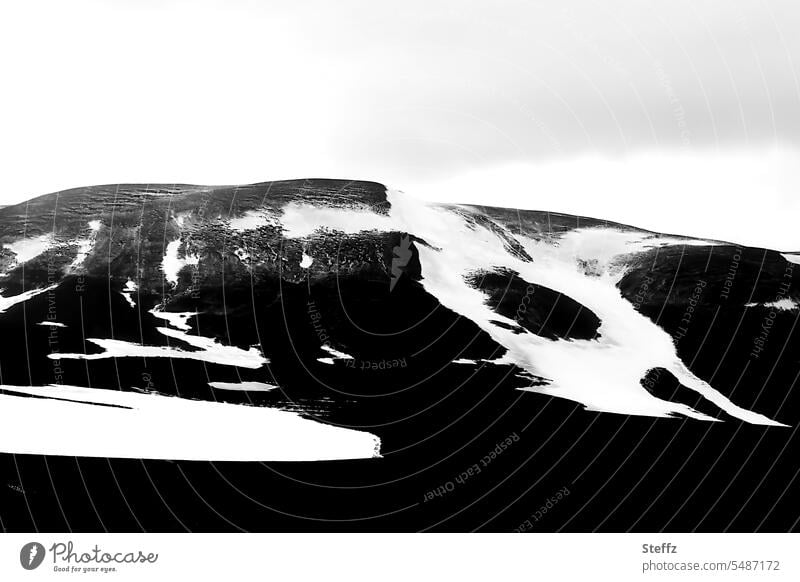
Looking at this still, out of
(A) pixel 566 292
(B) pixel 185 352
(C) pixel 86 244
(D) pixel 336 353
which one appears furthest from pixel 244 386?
(A) pixel 566 292

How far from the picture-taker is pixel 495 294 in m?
51.3

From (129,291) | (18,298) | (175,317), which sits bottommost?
(175,317)

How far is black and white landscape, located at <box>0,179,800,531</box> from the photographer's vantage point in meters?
31.1

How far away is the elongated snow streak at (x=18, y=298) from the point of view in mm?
43603

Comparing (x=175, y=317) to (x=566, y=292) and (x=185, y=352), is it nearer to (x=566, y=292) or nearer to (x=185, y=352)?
(x=185, y=352)

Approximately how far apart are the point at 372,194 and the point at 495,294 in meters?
12.3

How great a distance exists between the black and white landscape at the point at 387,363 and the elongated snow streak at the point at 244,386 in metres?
0.17

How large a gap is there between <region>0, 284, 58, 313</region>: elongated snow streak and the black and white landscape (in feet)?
0.38

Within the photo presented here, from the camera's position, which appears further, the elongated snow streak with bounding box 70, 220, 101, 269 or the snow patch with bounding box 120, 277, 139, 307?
the elongated snow streak with bounding box 70, 220, 101, 269

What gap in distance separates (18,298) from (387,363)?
19.7 metres

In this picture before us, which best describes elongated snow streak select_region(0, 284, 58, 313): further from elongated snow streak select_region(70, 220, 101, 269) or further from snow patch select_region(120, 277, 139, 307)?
snow patch select_region(120, 277, 139, 307)

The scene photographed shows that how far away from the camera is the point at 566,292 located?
179 ft

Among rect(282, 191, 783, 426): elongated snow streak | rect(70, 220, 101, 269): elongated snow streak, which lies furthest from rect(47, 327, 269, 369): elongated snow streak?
rect(282, 191, 783, 426): elongated snow streak

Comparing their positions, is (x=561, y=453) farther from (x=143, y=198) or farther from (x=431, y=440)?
(x=143, y=198)
